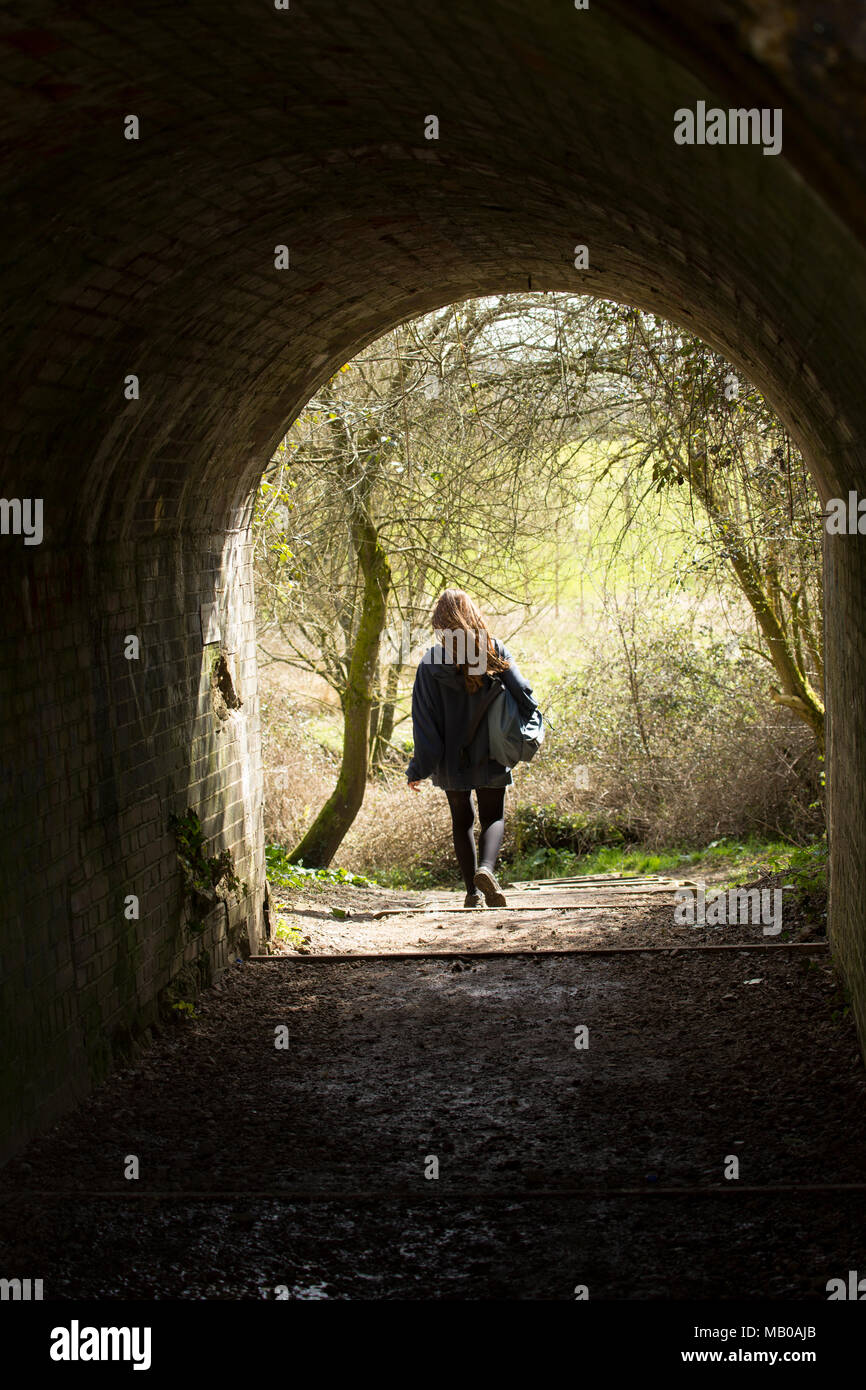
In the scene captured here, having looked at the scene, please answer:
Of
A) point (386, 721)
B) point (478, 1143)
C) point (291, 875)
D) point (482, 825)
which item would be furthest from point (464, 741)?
point (386, 721)

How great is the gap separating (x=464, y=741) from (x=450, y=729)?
0.43 ft

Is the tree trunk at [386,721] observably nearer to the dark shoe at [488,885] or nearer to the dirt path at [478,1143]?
the dark shoe at [488,885]

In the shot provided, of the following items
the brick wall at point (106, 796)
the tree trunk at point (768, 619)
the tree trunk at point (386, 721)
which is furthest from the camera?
the tree trunk at point (386, 721)

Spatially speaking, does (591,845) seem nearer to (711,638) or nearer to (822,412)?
(711,638)

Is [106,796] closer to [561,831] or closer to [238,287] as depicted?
[238,287]

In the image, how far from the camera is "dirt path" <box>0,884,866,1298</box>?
3.90m

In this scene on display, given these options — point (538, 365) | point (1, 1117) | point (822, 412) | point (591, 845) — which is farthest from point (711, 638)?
point (1, 1117)

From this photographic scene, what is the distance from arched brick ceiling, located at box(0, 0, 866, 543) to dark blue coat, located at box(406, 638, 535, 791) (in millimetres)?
2429

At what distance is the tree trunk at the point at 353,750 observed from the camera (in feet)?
44.7

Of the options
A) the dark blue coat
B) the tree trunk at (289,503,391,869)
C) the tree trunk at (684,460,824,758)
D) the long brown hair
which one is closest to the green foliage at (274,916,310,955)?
the dark blue coat

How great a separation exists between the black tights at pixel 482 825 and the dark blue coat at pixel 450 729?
0.27 ft

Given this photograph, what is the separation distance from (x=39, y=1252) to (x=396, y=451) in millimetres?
9550

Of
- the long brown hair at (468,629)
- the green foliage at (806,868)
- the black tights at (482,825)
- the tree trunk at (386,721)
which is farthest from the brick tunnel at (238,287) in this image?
the tree trunk at (386,721)

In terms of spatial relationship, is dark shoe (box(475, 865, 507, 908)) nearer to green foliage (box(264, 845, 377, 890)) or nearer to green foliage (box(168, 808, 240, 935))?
green foliage (box(168, 808, 240, 935))
